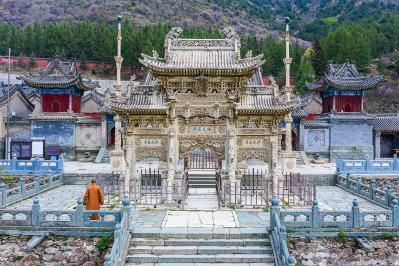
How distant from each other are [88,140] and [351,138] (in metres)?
22.2

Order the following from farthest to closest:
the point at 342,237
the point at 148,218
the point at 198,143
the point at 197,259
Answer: the point at 198,143 → the point at 148,218 → the point at 342,237 → the point at 197,259

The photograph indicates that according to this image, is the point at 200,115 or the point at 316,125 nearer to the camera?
the point at 200,115

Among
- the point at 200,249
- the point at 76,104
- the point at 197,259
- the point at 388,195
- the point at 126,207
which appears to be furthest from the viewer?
the point at 76,104

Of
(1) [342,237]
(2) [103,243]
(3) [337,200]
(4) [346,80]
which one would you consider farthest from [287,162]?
(2) [103,243]

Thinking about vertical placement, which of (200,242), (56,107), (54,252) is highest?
(56,107)

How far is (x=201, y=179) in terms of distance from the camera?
22.0 m

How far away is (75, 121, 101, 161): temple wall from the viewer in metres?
33.9

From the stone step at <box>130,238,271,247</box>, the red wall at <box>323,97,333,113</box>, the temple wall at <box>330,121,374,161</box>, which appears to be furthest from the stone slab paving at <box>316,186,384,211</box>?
the red wall at <box>323,97,333,113</box>

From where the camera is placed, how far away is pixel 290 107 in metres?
16.4

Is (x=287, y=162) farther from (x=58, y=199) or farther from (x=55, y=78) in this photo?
(x=55, y=78)

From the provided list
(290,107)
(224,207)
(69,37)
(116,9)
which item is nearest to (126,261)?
(224,207)

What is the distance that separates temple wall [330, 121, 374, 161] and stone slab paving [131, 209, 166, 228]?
23.0m

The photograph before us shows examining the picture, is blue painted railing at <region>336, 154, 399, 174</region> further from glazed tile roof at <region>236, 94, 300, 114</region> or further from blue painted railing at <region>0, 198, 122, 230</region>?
blue painted railing at <region>0, 198, 122, 230</region>

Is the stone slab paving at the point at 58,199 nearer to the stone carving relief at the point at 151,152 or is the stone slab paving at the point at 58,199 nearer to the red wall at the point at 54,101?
the stone carving relief at the point at 151,152
